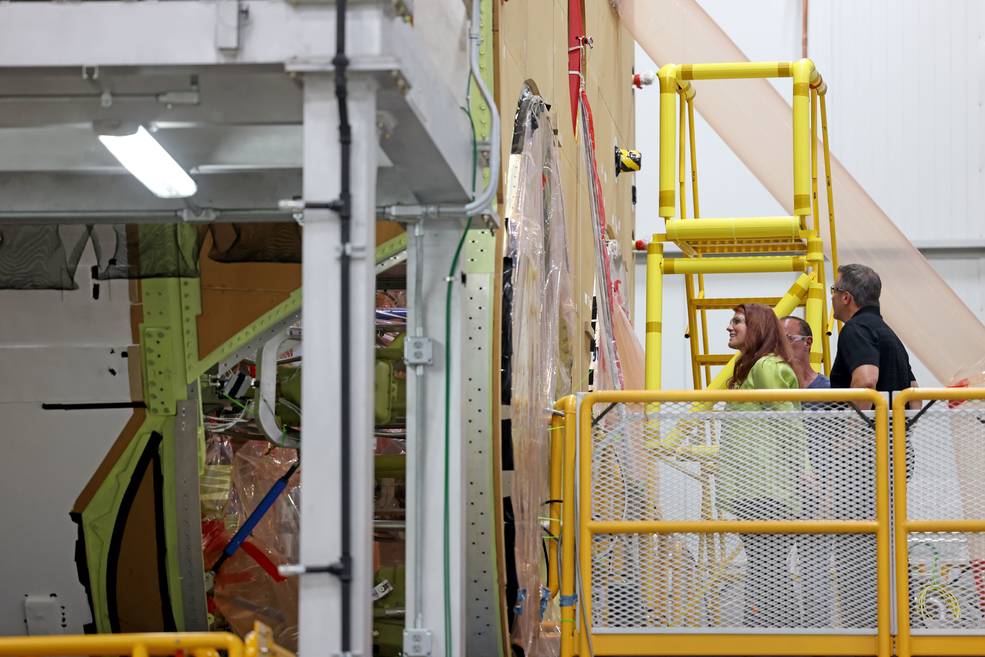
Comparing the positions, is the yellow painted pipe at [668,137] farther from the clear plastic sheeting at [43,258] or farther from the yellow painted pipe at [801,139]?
the clear plastic sheeting at [43,258]

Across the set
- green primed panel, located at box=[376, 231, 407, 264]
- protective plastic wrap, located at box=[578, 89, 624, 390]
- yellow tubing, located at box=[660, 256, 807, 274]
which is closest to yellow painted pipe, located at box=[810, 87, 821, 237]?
yellow tubing, located at box=[660, 256, 807, 274]

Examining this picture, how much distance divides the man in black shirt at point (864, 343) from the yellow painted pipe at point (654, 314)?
1.41 metres

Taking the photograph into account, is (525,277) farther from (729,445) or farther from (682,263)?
(682,263)

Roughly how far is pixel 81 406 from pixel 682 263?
4323 millimetres

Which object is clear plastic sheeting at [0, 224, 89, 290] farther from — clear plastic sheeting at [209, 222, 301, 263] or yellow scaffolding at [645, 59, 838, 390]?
yellow scaffolding at [645, 59, 838, 390]

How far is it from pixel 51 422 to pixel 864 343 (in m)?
3.93

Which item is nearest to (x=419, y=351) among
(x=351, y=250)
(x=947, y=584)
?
(x=351, y=250)

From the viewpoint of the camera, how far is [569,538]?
5605 mm

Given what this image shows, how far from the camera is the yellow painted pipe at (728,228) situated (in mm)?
7828

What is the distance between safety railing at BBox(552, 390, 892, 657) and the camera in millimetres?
5453

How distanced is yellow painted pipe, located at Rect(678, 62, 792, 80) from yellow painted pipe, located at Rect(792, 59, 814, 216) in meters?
0.29

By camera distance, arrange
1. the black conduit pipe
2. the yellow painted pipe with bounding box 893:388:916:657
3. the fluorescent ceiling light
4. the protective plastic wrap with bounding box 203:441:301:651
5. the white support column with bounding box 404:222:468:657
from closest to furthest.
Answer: the black conduit pipe
the fluorescent ceiling light
the white support column with bounding box 404:222:468:657
the yellow painted pipe with bounding box 893:388:916:657
the protective plastic wrap with bounding box 203:441:301:651

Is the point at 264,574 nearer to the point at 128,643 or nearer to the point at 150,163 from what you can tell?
the point at 150,163

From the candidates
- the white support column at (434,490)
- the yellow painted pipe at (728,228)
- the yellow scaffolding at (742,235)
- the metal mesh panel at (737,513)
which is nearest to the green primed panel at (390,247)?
the white support column at (434,490)
